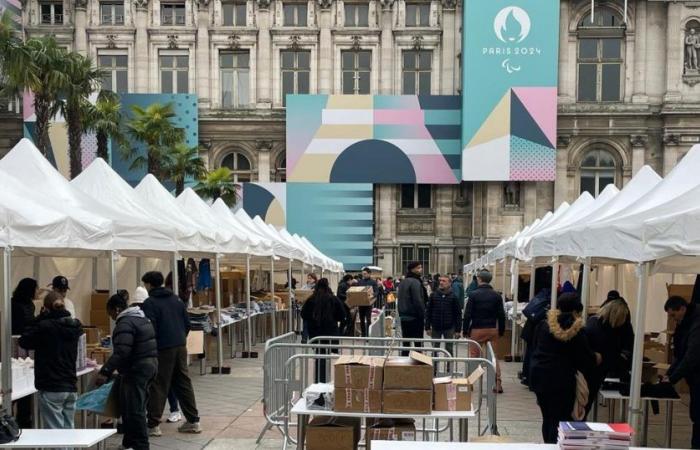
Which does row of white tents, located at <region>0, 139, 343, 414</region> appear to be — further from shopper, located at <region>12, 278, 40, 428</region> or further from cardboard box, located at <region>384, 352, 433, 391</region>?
cardboard box, located at <region>384, 352, 433, 391</region>

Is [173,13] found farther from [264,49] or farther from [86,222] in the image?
[86,222]

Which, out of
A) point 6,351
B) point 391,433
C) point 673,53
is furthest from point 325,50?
point 391,433

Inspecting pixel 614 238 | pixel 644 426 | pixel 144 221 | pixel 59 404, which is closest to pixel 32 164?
pixel 144 221

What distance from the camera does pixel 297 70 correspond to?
49.4 meters

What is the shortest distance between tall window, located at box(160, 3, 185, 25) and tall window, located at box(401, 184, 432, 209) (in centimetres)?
1668

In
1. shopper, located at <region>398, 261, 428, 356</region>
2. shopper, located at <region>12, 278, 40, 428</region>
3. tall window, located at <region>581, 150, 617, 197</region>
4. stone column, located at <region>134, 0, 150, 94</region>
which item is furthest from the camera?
stone column, located at <region>134, 0, 150, 94</region>

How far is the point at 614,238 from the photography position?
9000mm

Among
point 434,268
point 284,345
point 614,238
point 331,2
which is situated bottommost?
point 434,268

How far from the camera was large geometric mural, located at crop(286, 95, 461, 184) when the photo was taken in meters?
46.0

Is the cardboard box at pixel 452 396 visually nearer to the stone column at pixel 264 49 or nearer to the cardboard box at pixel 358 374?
the cardboard box at pixel 358 374

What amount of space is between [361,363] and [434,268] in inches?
1651

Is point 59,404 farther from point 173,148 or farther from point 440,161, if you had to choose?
point 440,161

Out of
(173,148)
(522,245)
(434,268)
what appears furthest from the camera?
(434,268)

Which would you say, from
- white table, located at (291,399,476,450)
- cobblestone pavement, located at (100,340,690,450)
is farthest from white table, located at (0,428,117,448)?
cobblestone pavement, located at (100,340,690,450)
